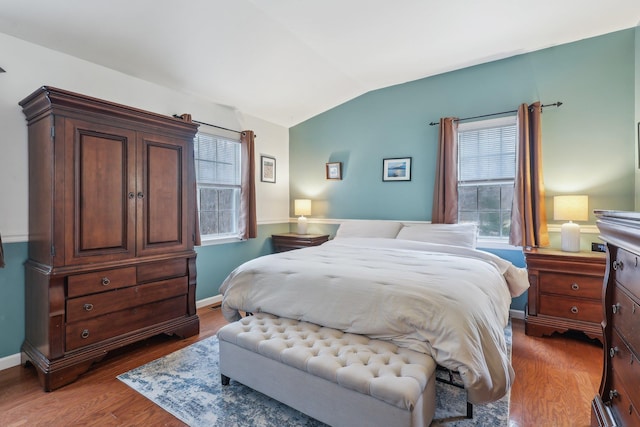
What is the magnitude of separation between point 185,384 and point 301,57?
309 centimetres

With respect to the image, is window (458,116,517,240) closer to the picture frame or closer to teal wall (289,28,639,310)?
teal wall (289,28,639,310)

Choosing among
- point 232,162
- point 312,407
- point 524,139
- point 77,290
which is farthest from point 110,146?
point 524,139

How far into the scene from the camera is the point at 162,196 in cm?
261

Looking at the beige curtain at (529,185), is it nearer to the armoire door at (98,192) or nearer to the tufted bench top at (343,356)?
the tufted bench top at (343,356)

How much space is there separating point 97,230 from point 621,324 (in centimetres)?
302

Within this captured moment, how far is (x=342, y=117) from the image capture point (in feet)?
14.5

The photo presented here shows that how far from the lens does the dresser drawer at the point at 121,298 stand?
212 centimetres

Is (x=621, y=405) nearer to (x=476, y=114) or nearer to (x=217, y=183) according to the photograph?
(x=476, y=114)

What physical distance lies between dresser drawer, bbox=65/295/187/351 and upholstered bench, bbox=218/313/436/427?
0.96 meters

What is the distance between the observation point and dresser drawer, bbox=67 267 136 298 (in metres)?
2.10

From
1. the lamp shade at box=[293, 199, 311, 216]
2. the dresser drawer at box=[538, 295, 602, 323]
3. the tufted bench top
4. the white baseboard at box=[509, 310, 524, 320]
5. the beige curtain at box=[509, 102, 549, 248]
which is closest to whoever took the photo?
the tufted bench top

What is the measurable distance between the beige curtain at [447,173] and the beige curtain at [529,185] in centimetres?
59

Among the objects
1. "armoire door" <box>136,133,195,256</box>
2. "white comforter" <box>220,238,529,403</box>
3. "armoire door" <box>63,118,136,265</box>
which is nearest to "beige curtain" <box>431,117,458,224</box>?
"white comforter" <box>220,238,529,403</box>

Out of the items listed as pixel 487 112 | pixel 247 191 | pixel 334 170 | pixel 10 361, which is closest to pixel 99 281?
pixel 10 361
